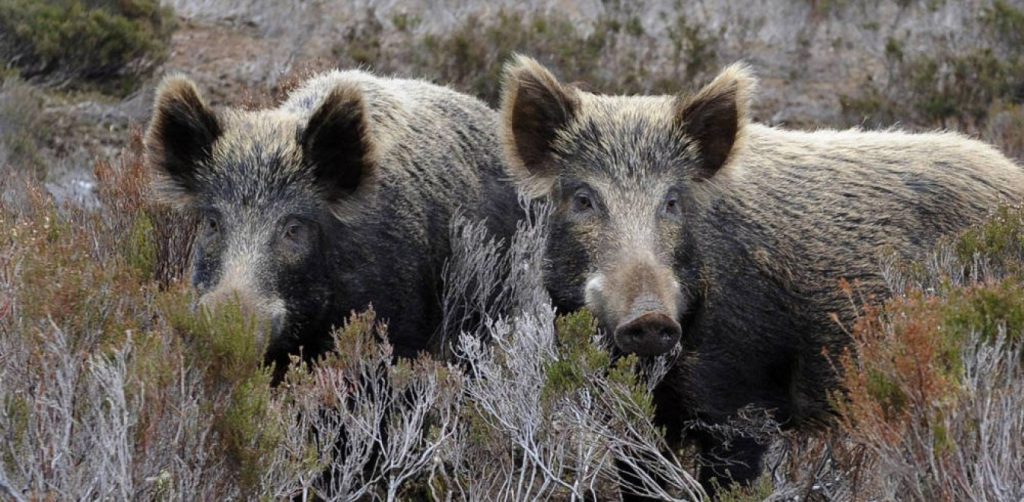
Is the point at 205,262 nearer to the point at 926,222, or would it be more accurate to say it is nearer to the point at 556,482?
the point at 556,482

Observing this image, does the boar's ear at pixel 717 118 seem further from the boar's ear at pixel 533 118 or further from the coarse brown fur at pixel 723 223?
the boar's ear at pixel 533 118

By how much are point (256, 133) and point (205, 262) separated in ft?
2.19

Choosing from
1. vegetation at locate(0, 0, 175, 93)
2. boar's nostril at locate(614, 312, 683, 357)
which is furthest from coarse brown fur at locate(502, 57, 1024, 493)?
vegetation at locate(0, 0, 175, 93)

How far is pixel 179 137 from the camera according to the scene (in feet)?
19.9

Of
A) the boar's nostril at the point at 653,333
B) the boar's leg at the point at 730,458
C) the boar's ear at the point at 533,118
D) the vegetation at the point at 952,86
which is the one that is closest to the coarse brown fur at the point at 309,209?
the boar's ear at the point at 533,118

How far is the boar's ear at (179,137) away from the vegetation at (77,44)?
292 inches

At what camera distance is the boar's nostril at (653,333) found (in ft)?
14.8

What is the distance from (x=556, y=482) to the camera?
188 inches

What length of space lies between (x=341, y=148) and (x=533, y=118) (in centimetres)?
92

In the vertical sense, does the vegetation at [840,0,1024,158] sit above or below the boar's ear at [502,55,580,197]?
below

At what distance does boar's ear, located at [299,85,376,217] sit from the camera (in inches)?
236

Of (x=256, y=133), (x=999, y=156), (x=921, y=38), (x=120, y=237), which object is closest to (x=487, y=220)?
(x=256, y=133)

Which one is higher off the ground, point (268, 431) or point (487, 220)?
point (268, 431)

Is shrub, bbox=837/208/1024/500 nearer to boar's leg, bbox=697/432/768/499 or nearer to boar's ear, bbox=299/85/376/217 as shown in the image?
boar's leg, bbox=697/432/768/499
